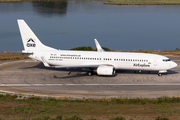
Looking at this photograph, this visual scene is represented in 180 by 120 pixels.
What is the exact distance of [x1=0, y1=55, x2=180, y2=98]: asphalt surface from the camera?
35438 mm

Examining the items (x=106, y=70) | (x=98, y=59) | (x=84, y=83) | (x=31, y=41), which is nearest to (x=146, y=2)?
(x=98, y=59)

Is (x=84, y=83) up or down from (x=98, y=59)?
down

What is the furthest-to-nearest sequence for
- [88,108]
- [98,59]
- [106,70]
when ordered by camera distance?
[98,59], [106,70], [88,108]

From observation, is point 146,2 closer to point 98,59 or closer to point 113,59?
point 113,59

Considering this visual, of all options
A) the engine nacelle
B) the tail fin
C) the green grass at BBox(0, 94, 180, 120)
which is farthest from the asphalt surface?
the tail fin

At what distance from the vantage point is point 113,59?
43031mm

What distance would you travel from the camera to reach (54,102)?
100 ft

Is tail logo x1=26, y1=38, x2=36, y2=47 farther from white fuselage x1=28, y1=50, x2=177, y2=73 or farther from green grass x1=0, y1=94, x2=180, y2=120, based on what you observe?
green grass x1=0, y1=94, x2=180, y2=120

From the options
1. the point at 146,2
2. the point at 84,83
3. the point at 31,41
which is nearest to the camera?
the point at 84,83

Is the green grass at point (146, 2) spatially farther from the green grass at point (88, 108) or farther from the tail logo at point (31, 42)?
the green grass at point (88, 108)

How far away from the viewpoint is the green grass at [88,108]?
2442 centimetres

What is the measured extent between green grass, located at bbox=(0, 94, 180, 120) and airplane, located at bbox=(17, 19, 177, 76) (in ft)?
34.8

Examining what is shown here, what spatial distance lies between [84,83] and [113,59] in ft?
23.7

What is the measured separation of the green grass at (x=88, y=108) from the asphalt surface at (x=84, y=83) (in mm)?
2867
